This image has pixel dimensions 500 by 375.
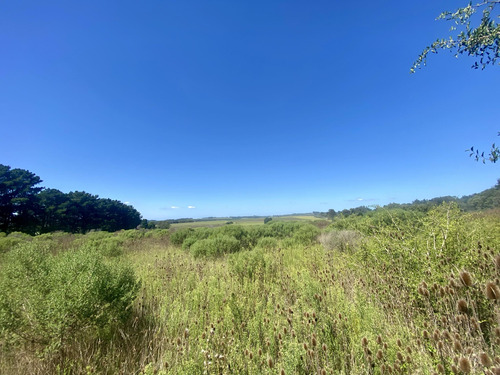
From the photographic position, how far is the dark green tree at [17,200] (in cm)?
2450

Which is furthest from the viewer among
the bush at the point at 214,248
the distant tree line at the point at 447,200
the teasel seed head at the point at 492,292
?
the bush at the point at 214,248

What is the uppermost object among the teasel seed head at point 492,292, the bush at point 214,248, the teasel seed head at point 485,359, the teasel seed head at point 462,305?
the teasel seed head at point 492,292

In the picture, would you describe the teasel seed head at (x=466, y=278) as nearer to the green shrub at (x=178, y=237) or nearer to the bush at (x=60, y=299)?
the bush at (x=60, y=299)

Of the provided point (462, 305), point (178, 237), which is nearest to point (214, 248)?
point (178, 237)

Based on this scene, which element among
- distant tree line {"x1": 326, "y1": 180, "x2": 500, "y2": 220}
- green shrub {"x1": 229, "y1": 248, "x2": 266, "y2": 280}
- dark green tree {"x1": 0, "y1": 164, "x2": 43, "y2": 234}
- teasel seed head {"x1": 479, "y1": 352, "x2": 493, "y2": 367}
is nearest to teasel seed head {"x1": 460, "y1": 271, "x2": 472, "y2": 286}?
teasel seed head {"x1": 479, "y1": 352, "x2": 493, "y2": 367}

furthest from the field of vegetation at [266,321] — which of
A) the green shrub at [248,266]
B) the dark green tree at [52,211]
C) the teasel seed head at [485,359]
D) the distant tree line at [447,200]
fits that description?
the dark green tree at [52,211]

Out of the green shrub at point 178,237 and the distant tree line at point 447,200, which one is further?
the green shrub at point 178,237

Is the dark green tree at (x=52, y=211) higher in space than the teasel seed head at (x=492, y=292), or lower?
higher

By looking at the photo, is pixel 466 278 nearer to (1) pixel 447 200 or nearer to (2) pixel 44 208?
(1) pixel 447 200

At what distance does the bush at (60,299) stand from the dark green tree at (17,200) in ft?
109

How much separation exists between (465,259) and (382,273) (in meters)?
1.24

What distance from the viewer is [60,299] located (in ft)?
7.45

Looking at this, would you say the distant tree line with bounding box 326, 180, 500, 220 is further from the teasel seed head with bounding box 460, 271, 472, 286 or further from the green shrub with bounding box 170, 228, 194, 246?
the green shrub with bounding box 170, 228, 194, 246

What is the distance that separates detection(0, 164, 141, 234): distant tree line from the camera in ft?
81.6
